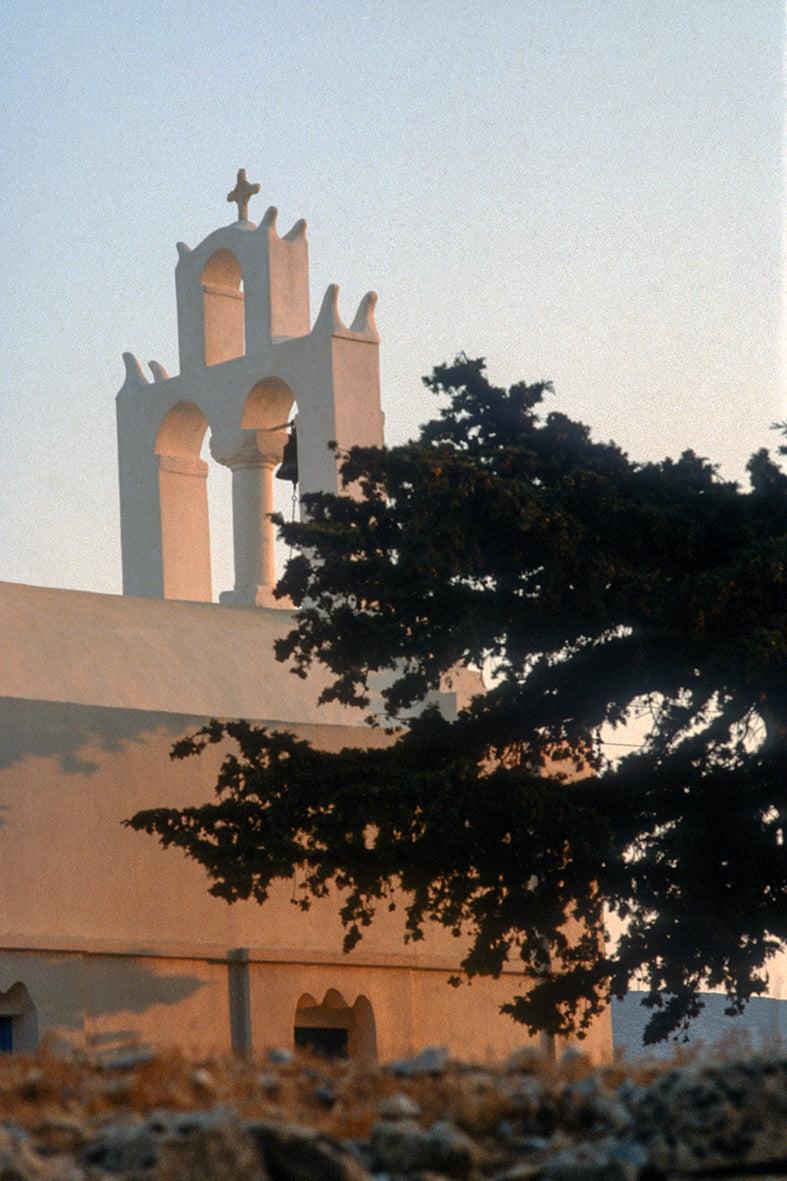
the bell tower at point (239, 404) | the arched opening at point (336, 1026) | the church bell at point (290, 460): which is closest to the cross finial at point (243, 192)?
the bell tower at point (239, 404)

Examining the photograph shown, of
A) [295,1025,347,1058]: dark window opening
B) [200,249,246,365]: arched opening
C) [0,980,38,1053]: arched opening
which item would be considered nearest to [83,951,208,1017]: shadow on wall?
[0,980,38,1053]: arched opening

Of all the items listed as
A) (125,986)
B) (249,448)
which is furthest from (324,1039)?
(249,448)

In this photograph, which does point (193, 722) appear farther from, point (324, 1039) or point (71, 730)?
point (324, 1039)

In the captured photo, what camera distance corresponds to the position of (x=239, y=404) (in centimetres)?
1703

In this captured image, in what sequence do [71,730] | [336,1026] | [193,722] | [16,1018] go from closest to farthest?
[16,1018], [71,730], [193,722], [336,1026]

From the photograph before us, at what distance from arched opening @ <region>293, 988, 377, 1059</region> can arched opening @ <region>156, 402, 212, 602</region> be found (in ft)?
16.0

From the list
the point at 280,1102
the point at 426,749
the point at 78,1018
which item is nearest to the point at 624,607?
the point at 426,749

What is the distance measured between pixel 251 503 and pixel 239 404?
0.99 meters

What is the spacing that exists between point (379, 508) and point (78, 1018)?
14.1ft

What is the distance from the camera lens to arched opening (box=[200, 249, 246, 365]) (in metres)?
17.6

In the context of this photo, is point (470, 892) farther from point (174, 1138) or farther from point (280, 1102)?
point (174, 1138)

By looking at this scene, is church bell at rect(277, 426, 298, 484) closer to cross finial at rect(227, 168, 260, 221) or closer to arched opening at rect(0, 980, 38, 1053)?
cross finial at rect(227, 168, 260, 221)

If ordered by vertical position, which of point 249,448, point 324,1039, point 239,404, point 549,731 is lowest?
point 324,1039

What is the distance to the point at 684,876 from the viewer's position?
11.7 metres
